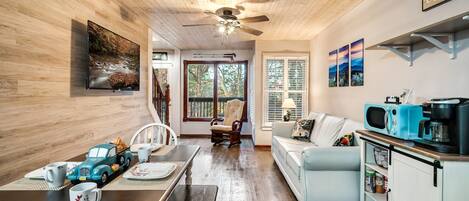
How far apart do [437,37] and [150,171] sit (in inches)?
91.3

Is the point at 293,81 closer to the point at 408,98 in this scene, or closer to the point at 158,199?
the point at 408,98

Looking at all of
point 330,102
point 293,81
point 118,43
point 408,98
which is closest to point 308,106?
point 293,81

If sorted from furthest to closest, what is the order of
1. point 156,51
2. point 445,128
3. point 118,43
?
point 156,51
point 118,43
point 445,128

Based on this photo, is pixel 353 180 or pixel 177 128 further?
pixel 177 128

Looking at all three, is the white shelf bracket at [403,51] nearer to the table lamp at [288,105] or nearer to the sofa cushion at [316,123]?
the sofa cushion at [316,123]

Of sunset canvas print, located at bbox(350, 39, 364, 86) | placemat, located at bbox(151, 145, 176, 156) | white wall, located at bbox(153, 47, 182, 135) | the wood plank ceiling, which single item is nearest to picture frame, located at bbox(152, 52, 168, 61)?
white wall, located at bbox(153, 47, 182, 135)

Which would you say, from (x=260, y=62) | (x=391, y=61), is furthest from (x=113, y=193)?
(x=260, y=62)

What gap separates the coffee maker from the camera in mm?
1502

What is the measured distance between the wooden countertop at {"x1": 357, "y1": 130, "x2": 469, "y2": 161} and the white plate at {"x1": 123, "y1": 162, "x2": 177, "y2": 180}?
144 cm

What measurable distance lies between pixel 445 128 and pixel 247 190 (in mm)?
2369

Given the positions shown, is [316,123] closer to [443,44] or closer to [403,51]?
[403,51]

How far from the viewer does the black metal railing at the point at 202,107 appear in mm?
7809

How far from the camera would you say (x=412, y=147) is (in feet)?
5.63

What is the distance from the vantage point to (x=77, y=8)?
2.81 metres
